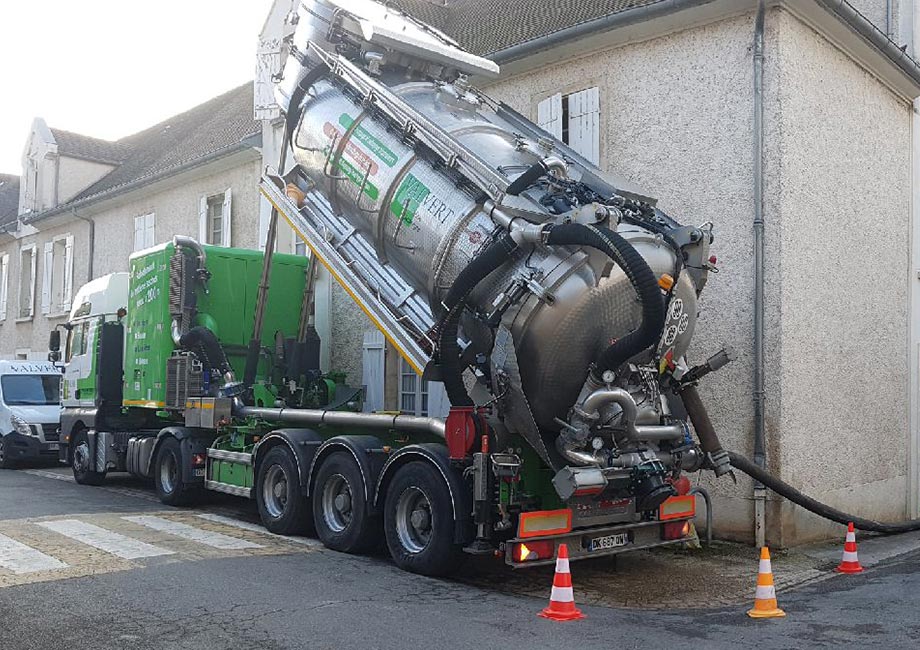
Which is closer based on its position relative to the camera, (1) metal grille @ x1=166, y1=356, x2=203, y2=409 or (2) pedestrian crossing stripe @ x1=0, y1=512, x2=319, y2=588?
(2) pedestrian crossing stripe @ x1=0, y1=512, x2=319, y2=588

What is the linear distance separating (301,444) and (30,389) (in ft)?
35.7

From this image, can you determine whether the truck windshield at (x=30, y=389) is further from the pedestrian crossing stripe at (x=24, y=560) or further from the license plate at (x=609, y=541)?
the license plate at (x=609, y=541)

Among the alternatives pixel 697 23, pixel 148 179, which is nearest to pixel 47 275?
pixel 148 179

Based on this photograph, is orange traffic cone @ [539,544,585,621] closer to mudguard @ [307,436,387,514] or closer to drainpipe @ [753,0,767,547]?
mudguard @ [307,436,387,514]

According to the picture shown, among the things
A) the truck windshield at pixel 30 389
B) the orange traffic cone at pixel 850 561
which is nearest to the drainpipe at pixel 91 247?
the truck windshield at pixel 30 389

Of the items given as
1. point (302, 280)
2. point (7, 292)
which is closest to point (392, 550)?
point (302, 280)

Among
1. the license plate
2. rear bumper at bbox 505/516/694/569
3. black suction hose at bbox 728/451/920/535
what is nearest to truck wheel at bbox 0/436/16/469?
rear bumper at bbox 505/516/694/569

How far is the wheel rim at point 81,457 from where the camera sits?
14.2 meters

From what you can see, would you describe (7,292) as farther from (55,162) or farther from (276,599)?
(276,599)

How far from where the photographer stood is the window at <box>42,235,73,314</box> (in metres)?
24.7

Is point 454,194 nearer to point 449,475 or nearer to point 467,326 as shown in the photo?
point 467,326

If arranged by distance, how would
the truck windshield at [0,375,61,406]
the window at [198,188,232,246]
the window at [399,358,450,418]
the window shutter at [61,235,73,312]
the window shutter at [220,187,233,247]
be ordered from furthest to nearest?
the window shutter at [61,235,73,312] → the window at [198,188,232,246] → the window shutter at [220,187,233,247] → the truck windshield at [0,375,61,406] → the window at [399,358,450,418]

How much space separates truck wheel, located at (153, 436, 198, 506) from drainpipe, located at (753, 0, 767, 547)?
21.5 ft

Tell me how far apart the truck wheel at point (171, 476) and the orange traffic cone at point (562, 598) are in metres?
6.42
